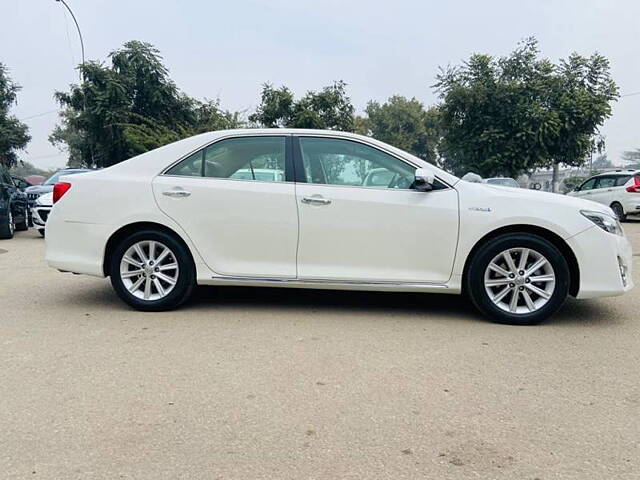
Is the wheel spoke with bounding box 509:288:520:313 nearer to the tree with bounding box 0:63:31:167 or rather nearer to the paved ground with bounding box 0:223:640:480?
the paved ground with bounding box 0:223:640:480

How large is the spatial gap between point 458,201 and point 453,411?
2.16 metres

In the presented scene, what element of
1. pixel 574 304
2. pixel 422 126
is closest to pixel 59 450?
pixel 574 304

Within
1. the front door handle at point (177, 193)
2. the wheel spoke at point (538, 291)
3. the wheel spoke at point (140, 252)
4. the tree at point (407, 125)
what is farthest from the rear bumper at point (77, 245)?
the tree at point (407, 125)

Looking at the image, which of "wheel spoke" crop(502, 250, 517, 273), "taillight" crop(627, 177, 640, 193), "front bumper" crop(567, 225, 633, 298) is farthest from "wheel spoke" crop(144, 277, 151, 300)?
"taillight" crop(627, 177, 640, 193)

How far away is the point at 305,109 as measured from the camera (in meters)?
26.0

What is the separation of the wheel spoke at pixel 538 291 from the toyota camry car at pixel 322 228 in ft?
0.04

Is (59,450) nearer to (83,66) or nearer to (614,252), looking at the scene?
(614,252)

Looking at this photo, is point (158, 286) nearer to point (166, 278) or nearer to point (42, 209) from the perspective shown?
point (166, 278)

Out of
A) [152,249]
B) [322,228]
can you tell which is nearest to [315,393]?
[322,228]

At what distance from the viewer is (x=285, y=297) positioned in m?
5.69

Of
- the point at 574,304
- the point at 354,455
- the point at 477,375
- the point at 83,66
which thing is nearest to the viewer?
the point at 354,455

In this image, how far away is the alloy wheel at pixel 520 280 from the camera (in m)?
4.70

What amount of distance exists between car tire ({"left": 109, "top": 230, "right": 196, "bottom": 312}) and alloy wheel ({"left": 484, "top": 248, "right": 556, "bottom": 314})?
262 cm

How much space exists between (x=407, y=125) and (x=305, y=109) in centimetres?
3505
